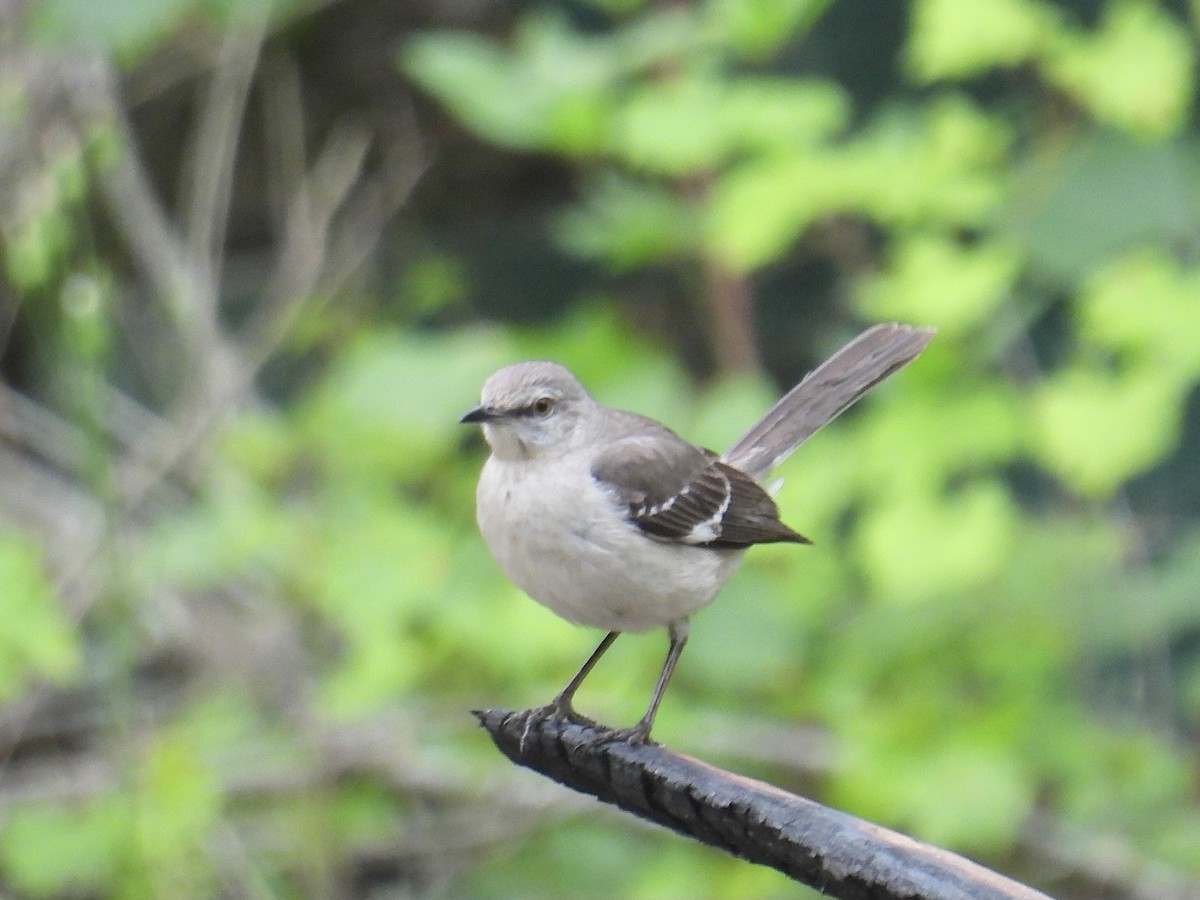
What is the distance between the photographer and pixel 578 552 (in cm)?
270

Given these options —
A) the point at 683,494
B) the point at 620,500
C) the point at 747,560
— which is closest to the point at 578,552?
the point at 620,500

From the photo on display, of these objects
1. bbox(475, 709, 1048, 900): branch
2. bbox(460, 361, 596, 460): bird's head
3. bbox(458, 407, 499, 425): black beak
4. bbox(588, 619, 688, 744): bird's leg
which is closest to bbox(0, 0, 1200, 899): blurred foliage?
bbox(588, 619, 688, 744): bird's leg

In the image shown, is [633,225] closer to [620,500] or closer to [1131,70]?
[1131,70]

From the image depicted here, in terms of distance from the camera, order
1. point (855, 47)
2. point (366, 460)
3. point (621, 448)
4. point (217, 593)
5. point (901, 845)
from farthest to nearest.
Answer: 1. point (855, 47)
2. point (217, 593)
3. point (366, 460)
4. point (621, 448)
5. point (901, 845)

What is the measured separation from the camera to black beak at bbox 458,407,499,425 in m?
2.79

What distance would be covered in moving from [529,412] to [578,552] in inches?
13.9

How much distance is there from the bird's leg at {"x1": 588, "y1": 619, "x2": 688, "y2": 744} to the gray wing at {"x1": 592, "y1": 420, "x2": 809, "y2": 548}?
0.20 meters

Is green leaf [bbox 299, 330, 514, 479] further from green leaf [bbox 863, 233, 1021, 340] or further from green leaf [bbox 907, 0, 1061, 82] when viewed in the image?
green leaf [bbox 907, 0, 1061, 82]

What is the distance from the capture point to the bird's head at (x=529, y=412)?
288 cm

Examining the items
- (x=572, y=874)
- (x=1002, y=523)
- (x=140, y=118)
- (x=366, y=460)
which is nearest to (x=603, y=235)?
(x=366, y=460)

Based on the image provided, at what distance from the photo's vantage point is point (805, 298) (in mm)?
6152

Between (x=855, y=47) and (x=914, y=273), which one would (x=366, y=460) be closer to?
(x=914, y=273)

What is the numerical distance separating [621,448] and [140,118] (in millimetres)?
3965

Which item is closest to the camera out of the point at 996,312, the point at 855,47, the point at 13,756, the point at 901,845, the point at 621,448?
the point at 901,845
